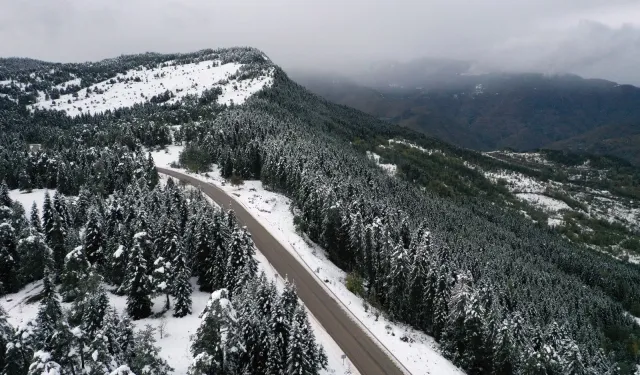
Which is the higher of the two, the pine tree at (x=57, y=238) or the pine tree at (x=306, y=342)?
the pine tree at (x=306, y=342)

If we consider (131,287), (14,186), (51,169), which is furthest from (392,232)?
(14,186)

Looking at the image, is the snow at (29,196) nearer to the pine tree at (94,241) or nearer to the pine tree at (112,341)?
the pine tree at (94,241)

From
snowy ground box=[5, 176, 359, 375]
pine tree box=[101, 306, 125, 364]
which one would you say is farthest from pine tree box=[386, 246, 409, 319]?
pine tree box=[101, 306, 125, 364]

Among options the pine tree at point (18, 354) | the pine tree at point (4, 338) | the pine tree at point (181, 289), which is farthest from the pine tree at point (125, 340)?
the pine tree at point (181, 289)

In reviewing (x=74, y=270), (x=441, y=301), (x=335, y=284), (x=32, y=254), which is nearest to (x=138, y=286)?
(x=74, y=270)

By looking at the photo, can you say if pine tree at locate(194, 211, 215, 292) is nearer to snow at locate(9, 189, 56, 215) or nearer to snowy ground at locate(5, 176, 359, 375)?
snowy ground at locate(5, 176, 359, 375)

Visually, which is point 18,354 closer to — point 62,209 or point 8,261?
point 8,261
